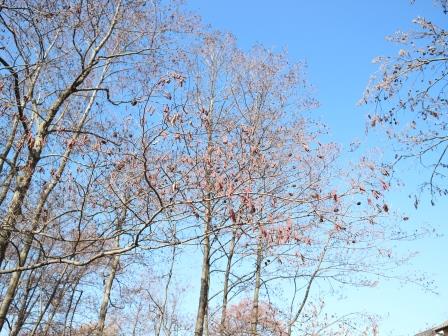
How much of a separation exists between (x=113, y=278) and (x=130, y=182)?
9896 mm

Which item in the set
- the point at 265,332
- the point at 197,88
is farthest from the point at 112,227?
the point at 265,332

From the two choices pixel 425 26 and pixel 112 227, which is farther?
pixel 425 26

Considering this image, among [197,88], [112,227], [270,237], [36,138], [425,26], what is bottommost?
[270,237]

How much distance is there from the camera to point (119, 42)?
887cm

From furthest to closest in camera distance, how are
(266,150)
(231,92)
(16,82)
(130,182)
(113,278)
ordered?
(113,278) → (231,92) → (266,150) → (16,82) → (130,182)

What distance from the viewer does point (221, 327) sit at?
10648 millimetres

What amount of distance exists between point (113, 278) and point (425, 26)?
461 inches

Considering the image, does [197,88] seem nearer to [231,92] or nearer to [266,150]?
[231,92]

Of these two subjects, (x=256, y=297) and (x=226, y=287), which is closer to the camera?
(x=226, y=287)

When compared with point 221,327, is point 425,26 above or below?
above

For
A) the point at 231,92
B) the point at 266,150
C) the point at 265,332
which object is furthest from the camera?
the point at 265,332

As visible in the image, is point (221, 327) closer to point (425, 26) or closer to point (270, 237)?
point (270, 237)

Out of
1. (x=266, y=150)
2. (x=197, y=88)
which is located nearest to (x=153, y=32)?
(x=197, y=88)

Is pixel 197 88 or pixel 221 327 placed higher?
pixel 197 88
